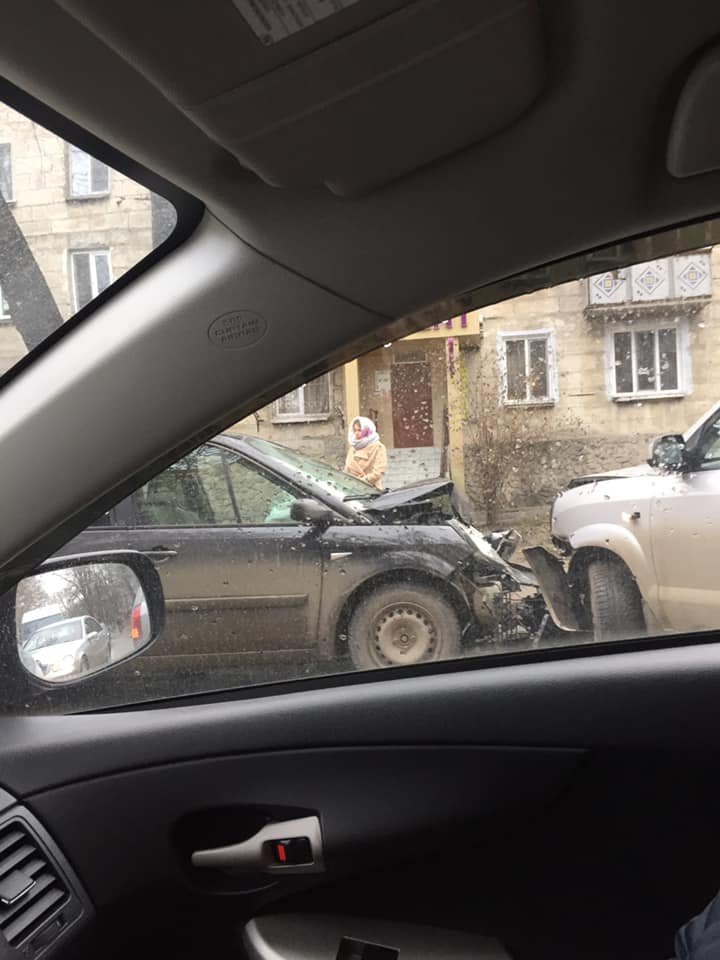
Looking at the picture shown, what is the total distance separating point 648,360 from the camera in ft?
5.85

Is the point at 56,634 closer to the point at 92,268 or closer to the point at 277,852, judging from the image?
the point at 277,852

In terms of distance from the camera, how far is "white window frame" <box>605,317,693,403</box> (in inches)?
69.3

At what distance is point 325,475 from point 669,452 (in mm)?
793

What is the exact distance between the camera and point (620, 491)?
6.11ft

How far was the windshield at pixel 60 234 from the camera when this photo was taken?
1.41 meters

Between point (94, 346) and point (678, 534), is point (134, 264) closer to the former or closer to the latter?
point (94, 346)

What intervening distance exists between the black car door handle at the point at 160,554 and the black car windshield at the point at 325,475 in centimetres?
35

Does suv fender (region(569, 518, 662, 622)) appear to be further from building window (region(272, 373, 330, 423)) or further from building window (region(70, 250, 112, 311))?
building window (region(70, 250, 112, 311))

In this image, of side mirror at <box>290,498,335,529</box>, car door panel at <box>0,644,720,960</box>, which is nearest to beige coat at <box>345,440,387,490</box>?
side mirror at <box>290,498,335,529</box>

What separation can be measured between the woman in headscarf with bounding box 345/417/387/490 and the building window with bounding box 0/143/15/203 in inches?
33.0

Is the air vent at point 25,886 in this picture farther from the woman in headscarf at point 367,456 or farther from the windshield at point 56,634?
the woman in headscarf at point 367,456

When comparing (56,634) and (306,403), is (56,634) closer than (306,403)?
No

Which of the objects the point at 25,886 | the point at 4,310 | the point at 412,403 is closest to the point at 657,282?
the point at 412,403

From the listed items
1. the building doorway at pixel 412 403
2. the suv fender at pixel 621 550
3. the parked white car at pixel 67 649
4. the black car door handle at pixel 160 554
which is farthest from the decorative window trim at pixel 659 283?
the parked white car at pixel 67 649
